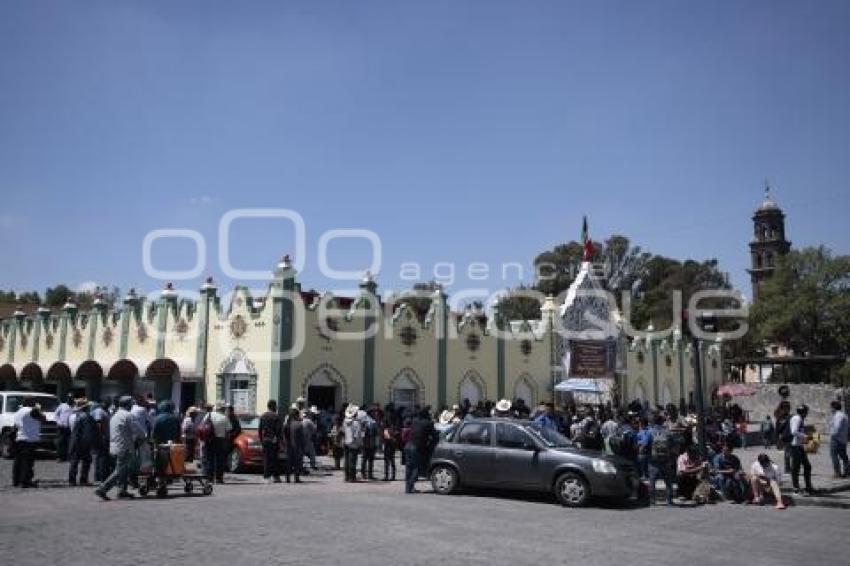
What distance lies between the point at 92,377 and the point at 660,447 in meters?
24.8

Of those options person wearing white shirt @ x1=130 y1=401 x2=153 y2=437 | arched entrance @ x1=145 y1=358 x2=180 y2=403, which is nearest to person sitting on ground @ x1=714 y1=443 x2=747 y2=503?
person wearing white shirt @ x1=130 y1=401 x2=153 y2=437

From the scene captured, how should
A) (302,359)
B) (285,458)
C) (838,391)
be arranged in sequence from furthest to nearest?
1. (838,391)
2. (302,359)
3. (285,458)

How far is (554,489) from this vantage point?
1381cm

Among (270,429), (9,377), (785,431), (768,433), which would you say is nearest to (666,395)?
(768,433)

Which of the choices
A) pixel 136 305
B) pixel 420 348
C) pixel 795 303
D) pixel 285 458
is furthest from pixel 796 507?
pixel 795 303

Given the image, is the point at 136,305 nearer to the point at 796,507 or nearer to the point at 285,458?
the point at 285,458

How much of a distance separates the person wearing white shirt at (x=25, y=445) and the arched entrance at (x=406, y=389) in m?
13.5

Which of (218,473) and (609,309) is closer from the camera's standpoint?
(218,473)

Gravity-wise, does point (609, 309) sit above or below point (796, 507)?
above

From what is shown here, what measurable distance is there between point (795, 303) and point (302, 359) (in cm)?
4222

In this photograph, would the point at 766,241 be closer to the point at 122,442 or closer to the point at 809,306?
the point at 809,306

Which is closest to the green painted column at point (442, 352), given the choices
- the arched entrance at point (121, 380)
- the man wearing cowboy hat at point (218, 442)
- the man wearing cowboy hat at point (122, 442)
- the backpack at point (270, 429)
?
the arched entrance at point (121, 380)

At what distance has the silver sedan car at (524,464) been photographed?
1351cm

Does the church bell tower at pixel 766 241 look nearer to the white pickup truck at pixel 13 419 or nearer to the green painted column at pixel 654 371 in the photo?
the green painted column at pixel 654 371
